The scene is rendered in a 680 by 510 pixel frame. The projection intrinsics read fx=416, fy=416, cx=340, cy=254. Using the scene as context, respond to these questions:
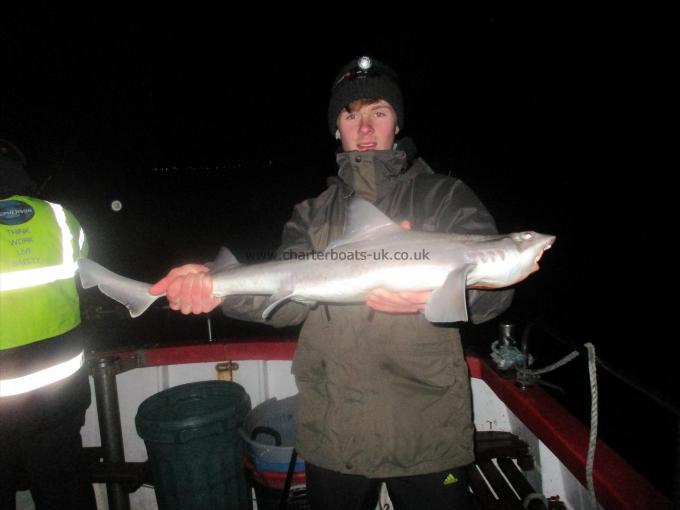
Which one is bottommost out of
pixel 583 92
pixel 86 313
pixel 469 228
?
pixel 86 313

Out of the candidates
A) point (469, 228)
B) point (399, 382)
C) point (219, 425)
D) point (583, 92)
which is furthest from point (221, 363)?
point (583, 92)

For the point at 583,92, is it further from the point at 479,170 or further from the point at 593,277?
the point at 593,277

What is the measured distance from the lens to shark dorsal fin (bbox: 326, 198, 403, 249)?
7.22 feet

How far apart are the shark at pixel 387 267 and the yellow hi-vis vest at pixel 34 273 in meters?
1.63

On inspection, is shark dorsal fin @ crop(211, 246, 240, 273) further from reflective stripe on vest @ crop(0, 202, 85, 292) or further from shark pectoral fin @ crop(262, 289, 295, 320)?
reflective stripe on vest @ crop(0, 202, 85, 292)

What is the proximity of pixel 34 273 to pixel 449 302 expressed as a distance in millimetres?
2985

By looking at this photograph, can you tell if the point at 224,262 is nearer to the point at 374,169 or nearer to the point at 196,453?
the point at 374,169

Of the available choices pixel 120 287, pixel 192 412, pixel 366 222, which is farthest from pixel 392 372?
pixel 192 412

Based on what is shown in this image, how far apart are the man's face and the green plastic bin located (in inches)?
91.9

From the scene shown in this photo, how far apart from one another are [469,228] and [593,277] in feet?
109

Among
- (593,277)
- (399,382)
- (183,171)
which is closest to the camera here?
(399,382)

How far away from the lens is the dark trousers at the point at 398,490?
85.3 inches

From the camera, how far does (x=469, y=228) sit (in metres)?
2.23

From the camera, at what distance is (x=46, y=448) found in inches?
119
